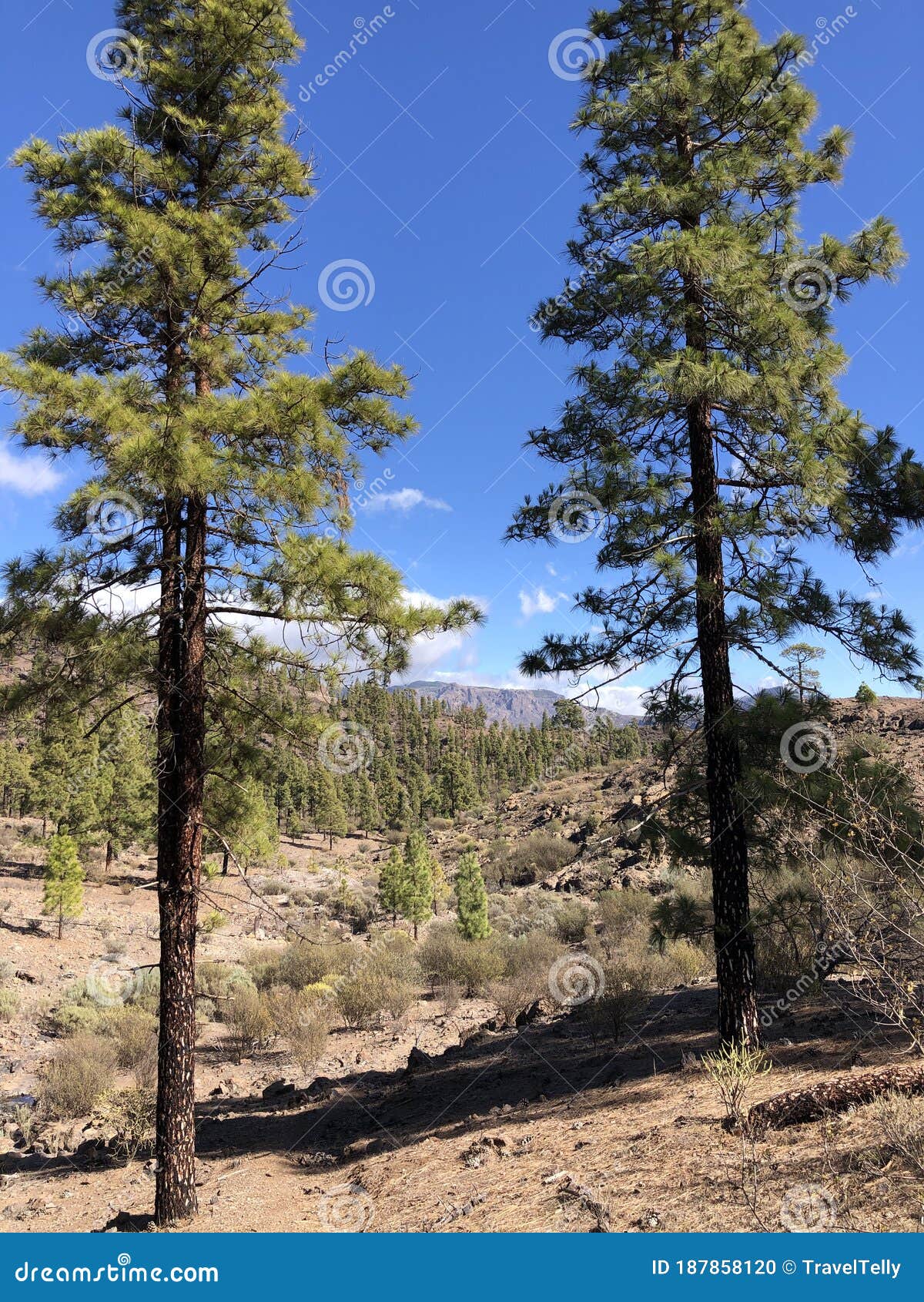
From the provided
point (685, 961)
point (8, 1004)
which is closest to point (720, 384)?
point (685, 961)

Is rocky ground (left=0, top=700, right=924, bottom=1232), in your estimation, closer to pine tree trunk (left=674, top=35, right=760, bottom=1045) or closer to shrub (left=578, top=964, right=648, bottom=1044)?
shrub (left=578, top=964, right=648, bottom=1044)

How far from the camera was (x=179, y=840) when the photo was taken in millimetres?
6219

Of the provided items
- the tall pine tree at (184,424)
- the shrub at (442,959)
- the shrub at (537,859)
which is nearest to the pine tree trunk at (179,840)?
the tall pine tree at (184,424)

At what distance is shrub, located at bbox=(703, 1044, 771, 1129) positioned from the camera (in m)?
4.45

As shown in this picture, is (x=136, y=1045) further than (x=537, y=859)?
No

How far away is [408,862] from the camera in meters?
34.8

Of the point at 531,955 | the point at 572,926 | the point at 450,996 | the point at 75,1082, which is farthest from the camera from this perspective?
the point at 572,926

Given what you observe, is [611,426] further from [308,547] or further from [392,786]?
[392,786]

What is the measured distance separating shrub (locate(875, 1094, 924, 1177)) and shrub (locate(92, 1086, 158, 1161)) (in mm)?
8561

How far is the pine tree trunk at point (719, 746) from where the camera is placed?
22.3 feet

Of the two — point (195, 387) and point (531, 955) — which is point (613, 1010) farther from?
point (195, 387)

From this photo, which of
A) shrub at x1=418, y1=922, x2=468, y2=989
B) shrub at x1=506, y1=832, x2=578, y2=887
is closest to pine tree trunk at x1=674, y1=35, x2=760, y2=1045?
shrub at x1=418, y1=922, x2=468, y2=989

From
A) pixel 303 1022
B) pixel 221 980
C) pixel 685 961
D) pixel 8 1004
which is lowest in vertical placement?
pixel 8 1004

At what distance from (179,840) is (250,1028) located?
1028 cm
